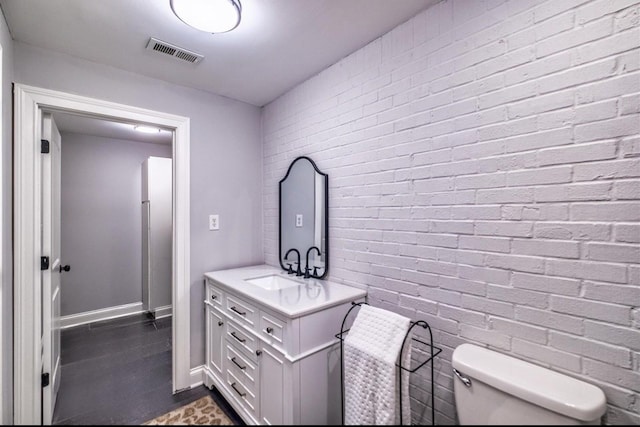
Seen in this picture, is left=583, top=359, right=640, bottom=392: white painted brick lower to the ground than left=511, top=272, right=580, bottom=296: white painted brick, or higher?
lower

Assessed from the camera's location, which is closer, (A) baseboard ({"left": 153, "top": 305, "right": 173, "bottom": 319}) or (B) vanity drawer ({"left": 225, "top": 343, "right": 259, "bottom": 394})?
(B) vanity drawer ({"left": 225, "top": 343, "right": 259, "bottom": 394})

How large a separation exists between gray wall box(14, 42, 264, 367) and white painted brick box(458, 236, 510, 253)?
1907 millimetres

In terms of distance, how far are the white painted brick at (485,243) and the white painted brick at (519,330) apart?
31 centimetres

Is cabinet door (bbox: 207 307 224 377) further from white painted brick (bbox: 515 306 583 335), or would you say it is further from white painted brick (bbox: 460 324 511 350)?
white painted brick (bbox: 515 306 583 335)

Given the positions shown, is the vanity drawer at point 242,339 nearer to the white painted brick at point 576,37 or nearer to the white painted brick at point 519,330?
the white painted brick at point 519,330

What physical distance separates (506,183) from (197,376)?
8.37 feet

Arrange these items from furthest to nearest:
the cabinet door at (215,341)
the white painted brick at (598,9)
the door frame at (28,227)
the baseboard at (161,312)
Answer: the baseboard at (161,312) < the cabinet door at (215,341) < the door frame at (28,227) < the white painted brick at (598,9)

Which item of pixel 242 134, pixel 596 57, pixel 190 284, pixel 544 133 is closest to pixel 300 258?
pixel 190 284

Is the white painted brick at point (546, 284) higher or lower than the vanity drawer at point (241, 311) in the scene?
higher

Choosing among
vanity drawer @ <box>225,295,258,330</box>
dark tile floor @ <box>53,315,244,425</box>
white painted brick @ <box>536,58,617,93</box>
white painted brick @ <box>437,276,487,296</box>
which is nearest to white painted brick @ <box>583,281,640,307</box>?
white painted brick @ <box>437,276,487,296</box>

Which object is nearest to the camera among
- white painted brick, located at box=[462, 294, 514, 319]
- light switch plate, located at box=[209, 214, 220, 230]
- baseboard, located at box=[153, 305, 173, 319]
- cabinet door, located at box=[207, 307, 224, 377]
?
white painted brick, located at box=[462, 294, 514, 319]

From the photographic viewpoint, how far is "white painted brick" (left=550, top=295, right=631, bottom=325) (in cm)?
103

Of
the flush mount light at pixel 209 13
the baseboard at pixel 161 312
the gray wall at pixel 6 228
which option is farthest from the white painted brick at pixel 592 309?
the baseboard at pixel 161 312

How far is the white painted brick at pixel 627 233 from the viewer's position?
100cm
